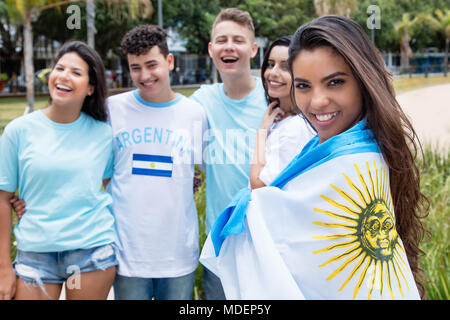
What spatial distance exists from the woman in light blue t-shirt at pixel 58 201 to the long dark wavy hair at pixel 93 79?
0.15 feet

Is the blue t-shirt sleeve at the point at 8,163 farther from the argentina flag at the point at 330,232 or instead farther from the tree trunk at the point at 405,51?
the tree trunk at the point at 405,51

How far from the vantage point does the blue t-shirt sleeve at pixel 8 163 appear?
2305mm

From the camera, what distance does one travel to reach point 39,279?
2258 millimetres

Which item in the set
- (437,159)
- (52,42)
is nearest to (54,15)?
(52,42)

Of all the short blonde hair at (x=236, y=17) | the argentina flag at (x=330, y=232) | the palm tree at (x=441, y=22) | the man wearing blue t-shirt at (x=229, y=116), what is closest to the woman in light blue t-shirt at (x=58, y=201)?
the man wearing blue t-shirt at (x=229, y=116)

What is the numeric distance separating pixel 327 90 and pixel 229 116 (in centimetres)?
121

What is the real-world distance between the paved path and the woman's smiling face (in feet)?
31.6

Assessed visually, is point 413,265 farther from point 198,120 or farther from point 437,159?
point 437,159

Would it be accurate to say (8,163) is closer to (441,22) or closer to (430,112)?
(430,112)

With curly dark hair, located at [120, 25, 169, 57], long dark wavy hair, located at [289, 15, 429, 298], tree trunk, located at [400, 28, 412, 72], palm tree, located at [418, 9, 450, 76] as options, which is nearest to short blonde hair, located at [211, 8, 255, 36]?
curly dark hair, located at [120, 25, 169, 57]

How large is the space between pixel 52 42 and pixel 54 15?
3381mm

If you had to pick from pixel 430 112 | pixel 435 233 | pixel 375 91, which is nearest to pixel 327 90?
pixel 375 91

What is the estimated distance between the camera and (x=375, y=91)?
1.46 m
